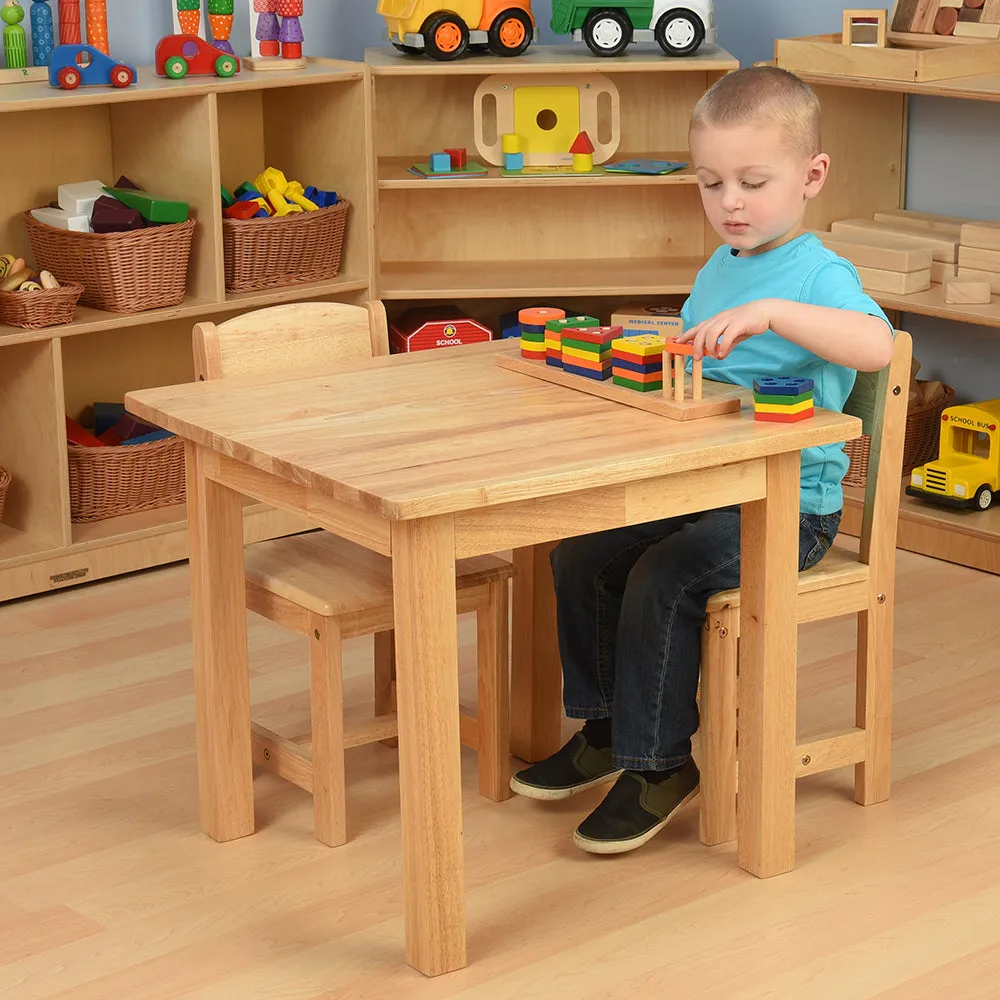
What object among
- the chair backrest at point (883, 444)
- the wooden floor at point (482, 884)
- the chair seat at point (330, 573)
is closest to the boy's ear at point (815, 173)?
the chair backrest at point (883, 444)

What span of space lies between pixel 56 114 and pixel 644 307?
1.45 metres

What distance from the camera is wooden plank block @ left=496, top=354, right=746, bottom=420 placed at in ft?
7.08

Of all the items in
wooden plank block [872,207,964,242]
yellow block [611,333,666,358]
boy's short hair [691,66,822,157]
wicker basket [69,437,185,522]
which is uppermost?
boy's short hair [691,66,822,157]

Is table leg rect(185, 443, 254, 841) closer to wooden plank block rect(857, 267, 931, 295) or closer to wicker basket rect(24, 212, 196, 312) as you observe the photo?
wicker basket rect(24, 212, 196, 312)

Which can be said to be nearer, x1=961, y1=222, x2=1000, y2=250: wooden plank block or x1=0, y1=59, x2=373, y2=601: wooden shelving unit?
x1=0, y1=59, x2=373, y2=601: wooden shelving unit

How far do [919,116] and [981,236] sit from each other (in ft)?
1.49

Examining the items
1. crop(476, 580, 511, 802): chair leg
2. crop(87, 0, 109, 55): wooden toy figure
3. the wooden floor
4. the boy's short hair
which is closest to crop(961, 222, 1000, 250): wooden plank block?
the wooden floor

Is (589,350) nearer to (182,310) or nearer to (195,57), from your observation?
(182,310)

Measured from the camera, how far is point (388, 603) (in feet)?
7.96

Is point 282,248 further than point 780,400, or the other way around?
point 282,248

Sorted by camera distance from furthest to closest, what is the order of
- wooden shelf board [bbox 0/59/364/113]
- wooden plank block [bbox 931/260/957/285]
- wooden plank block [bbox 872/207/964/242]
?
1. wooden plank block [bbox 872/207/964/242]
2. wooden plank block [bbox 931/260/957/285]
3. wooden shelf board [bbox 0/59/364/113]

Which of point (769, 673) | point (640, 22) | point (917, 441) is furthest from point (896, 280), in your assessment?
point (769, 673)

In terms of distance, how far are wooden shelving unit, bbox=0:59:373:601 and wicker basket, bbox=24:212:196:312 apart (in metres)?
0.04

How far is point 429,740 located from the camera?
201 centimetres
